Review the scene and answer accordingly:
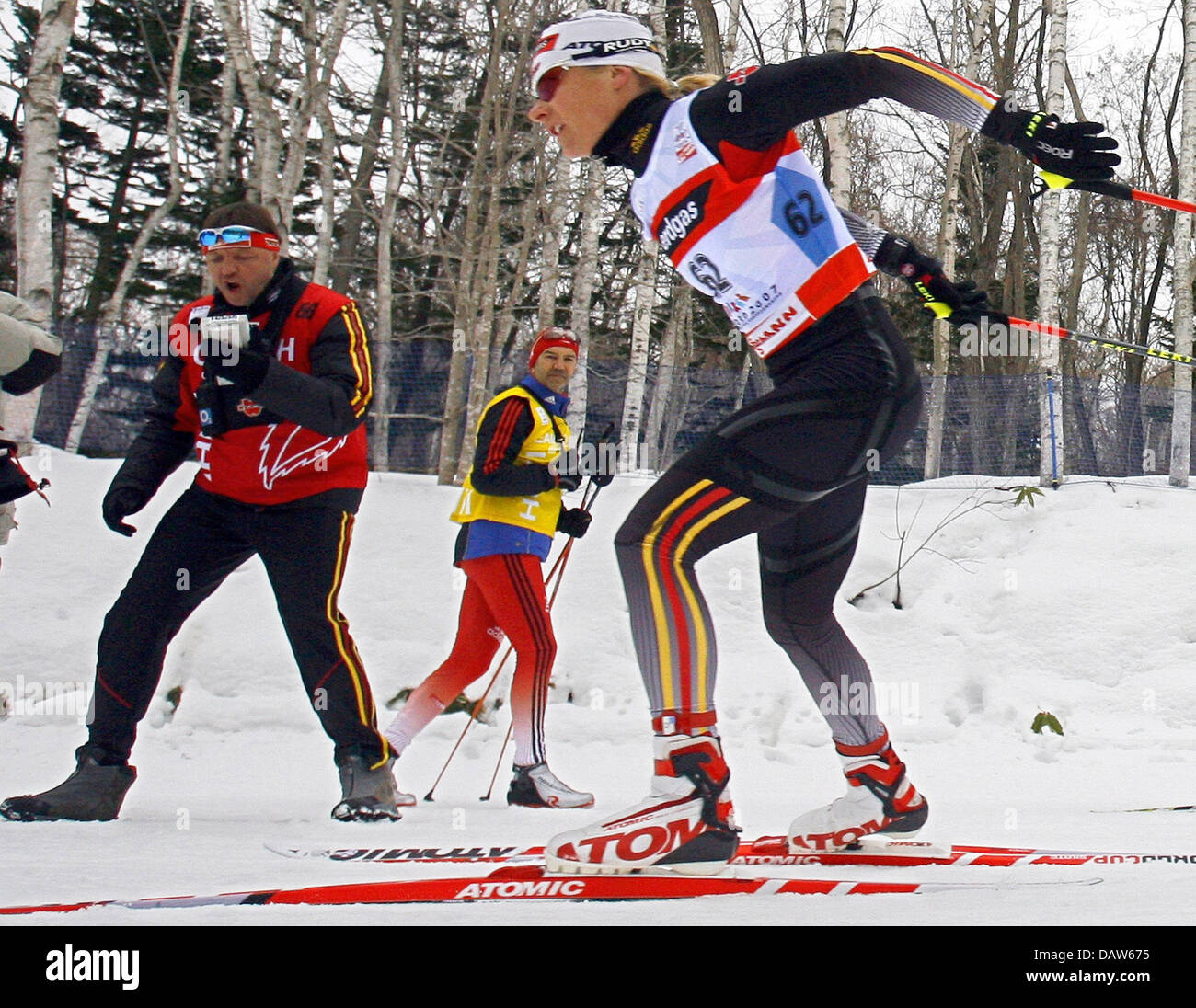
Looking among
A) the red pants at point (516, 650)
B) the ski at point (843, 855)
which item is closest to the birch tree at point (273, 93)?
the red pants at point (516, 650)

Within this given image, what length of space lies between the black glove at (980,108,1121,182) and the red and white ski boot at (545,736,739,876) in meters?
1.50

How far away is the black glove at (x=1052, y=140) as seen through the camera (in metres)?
2.61

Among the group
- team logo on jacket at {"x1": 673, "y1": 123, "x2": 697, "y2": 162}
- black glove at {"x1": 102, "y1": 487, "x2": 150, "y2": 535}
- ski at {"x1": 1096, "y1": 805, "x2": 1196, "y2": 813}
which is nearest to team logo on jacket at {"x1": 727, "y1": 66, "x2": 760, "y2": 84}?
team logo on jacket at {"x1": 673, "y1": 123, "x2": 697, "y2": 162}

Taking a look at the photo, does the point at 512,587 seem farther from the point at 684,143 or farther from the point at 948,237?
the point at 948,237

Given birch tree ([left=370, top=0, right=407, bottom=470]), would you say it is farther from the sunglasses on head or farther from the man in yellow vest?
the sunglasses on head

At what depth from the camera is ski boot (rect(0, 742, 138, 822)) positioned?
337cm

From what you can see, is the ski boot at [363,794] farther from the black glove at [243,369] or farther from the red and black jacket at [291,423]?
the black glove at [243,369]

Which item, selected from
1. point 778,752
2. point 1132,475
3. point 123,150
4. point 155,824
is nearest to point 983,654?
point 778,752

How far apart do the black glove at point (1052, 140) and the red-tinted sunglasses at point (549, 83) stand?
0.99m

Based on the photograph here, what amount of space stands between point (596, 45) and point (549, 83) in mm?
150

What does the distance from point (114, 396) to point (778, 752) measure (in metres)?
13.0

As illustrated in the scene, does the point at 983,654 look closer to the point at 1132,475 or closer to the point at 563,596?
the point at 563,596

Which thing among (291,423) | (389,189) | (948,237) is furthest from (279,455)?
(948,237)

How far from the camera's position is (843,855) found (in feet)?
9.15
